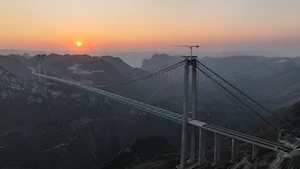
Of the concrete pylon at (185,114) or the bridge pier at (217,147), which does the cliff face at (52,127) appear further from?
the bridge pier at (217,147)

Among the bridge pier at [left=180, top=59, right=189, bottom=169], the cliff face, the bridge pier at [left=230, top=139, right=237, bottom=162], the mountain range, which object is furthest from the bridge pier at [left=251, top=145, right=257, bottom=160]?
the cliff face

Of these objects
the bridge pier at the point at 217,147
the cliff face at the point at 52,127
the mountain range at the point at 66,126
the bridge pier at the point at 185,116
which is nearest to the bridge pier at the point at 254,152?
the bridge pier at the point at 217,147

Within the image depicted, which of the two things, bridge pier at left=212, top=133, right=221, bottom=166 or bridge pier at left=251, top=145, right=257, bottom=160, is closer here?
bridge pier at left=251, top=145, right=257, bottom=160

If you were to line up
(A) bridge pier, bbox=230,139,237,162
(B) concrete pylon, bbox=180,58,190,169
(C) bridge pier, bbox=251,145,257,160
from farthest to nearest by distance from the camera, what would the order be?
(B) concrete pylon, bbox=180,58,190,169, (A) bridge pier, bbox=230,139,237,162, (C) bridge pier, bbox=251,145,257,160

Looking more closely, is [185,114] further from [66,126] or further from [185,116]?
[66,126]

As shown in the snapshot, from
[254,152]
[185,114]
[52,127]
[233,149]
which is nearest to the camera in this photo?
[254,152]

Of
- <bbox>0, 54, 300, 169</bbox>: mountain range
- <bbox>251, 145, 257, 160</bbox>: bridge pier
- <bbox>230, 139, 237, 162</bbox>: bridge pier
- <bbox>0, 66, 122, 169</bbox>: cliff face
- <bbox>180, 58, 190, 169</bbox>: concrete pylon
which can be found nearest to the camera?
<bbox>251, 145, 257, 160</bbox>: bridge pier

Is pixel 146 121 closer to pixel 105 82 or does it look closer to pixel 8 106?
pixel 105 82

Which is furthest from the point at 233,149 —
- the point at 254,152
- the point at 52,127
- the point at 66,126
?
the point at 52,127

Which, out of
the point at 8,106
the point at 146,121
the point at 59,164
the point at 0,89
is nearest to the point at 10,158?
the point at 59,164

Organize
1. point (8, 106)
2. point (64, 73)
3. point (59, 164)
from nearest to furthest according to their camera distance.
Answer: point (59, 164), point (8, 106), point (64, 73)

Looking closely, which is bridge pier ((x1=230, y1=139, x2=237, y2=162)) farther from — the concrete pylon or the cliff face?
the cliff face
